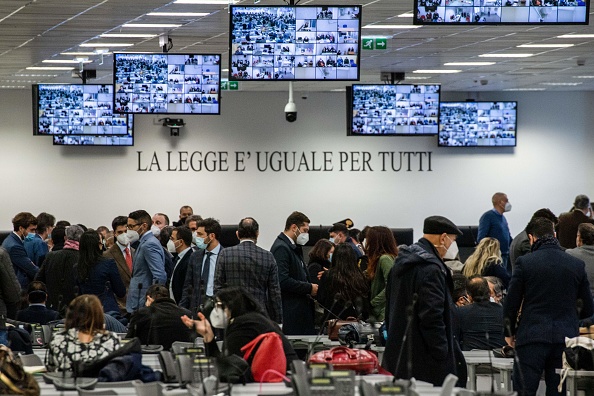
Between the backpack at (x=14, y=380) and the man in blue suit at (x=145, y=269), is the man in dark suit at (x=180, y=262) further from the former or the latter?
the backpack at (x=14, y=380)

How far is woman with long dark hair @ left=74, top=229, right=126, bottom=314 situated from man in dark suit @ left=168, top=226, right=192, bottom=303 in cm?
51

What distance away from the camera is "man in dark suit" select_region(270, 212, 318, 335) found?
1005cm

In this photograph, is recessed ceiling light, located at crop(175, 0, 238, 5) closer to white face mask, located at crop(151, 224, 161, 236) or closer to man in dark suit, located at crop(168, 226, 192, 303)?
man in dark suit, located at crop(168, 226, 192, 303)

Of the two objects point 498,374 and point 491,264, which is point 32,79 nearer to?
point 491,264

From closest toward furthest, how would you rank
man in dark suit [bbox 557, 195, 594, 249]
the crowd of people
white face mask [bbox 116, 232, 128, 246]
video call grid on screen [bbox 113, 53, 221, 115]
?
1. the crowd of people
2. white face mask [bbox 116, 232, 128, 246]
3. video call grid on screen [bbox 113, 53, 221, 115]
4. man in dark suit [bbox 557, 195, 594, 249]

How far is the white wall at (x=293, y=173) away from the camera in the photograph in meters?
21.0

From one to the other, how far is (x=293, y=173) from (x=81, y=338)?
15258mm

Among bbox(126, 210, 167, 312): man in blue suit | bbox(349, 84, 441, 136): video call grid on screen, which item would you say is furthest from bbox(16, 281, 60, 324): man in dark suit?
bbox(349, 84, 441, 136): video call grid on screen

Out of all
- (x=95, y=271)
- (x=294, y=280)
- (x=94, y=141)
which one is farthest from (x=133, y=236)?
(x=94, y=141)

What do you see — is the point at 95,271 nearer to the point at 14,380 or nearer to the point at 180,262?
the point at 180,262

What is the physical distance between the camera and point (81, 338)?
6441 mm

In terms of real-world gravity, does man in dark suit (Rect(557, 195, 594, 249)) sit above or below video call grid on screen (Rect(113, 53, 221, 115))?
below

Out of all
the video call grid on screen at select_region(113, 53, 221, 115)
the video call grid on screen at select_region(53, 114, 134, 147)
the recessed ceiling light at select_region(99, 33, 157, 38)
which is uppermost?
the recessed ceiling light at select_region(99, 33, 157, 38)

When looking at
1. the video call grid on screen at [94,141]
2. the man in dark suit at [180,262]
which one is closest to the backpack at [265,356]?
the man in dark suit at [180,262]
